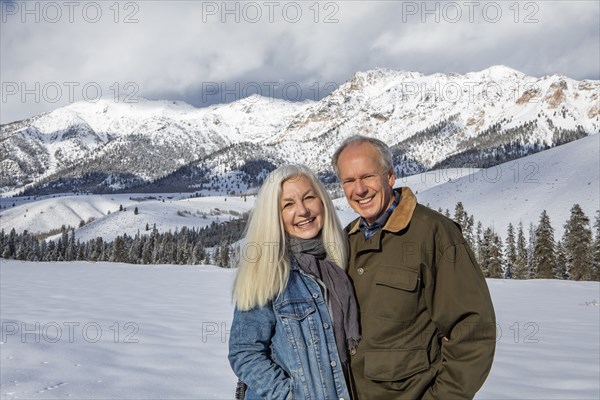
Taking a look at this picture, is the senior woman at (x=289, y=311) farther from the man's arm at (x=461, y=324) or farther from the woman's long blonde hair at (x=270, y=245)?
the man's arm at (x=461, y=324)

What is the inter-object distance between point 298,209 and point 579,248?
48758 mm

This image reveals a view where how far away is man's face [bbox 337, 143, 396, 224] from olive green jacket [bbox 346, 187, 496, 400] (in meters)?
0.17

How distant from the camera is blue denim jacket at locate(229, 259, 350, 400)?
281 centimetres

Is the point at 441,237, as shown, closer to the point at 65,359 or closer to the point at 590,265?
the point at 65,359

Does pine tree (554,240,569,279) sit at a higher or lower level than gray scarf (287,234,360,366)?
lower

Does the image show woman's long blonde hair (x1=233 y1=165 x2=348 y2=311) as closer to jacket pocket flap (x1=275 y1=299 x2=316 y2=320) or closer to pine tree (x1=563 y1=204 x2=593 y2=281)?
jacket pocket flap (x1=275 y1=299 x2=316 y2=320)

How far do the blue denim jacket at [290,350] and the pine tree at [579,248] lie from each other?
158 feet

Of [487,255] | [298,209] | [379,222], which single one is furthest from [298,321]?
[487,255]

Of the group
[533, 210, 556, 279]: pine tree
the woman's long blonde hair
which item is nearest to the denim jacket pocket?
the woman's long blonde hair

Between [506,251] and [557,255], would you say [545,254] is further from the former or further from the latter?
[506,251]

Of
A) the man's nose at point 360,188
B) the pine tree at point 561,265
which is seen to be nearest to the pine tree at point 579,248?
the pine tree at point 561,265

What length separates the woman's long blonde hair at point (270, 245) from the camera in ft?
9.50

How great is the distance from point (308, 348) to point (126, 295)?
580 inches

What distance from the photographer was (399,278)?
2.82 m
